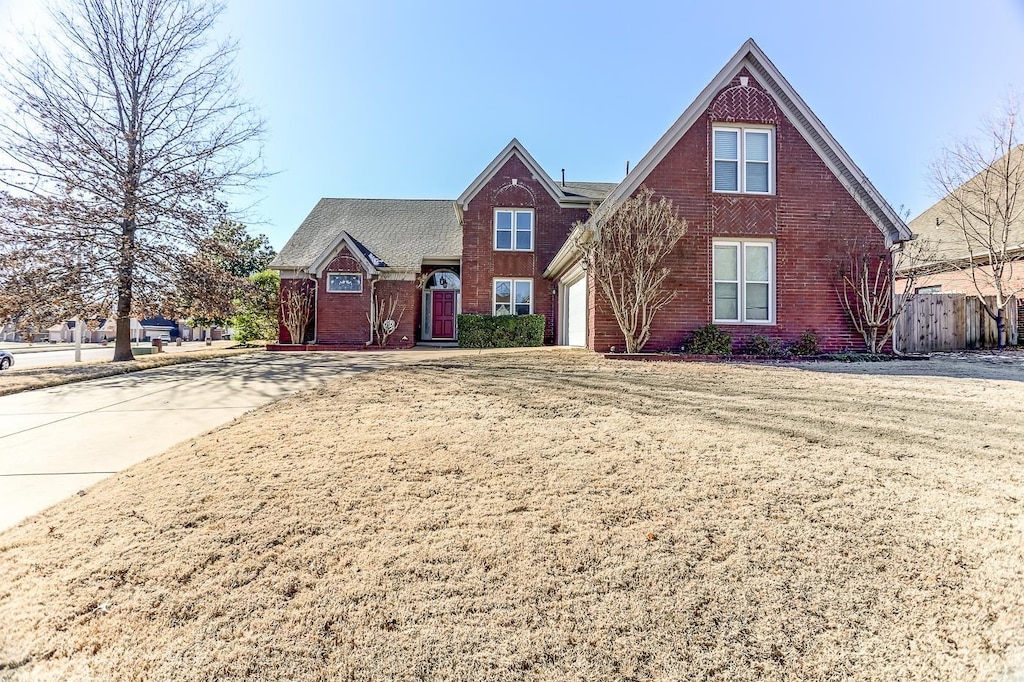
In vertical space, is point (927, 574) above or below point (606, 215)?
below

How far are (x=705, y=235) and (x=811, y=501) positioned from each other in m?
9.28

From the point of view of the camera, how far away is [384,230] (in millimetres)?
23000

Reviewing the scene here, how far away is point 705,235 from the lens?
11.4m

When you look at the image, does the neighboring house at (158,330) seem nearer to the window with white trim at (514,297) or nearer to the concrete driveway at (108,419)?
the window with white trim at (514,297)

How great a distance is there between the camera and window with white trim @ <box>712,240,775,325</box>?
1152cm

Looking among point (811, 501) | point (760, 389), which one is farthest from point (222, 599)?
point (760, 389)

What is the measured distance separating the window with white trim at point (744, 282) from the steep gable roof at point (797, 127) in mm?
2347

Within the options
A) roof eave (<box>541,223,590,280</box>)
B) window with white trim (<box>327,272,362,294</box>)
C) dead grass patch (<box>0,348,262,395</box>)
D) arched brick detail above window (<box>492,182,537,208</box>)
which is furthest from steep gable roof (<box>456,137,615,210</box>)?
dead grass patch (<box>0,348,262,395</box>)

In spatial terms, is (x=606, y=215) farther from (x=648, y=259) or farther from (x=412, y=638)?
(x=412, y=638)

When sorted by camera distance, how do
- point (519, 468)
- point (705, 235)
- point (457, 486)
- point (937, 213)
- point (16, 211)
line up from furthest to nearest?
point (937, 213) < point (16, 211) < point (705, 235) < point (519, 468) < point (457, 486)

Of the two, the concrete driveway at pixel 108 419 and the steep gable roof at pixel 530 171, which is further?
the steep gable roof at pixel 530 171

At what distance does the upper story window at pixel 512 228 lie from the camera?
62.8ft

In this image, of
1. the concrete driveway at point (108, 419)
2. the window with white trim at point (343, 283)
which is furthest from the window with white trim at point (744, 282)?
the window with white trim at point (343, 283)

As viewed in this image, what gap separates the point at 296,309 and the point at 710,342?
48.7 feet
